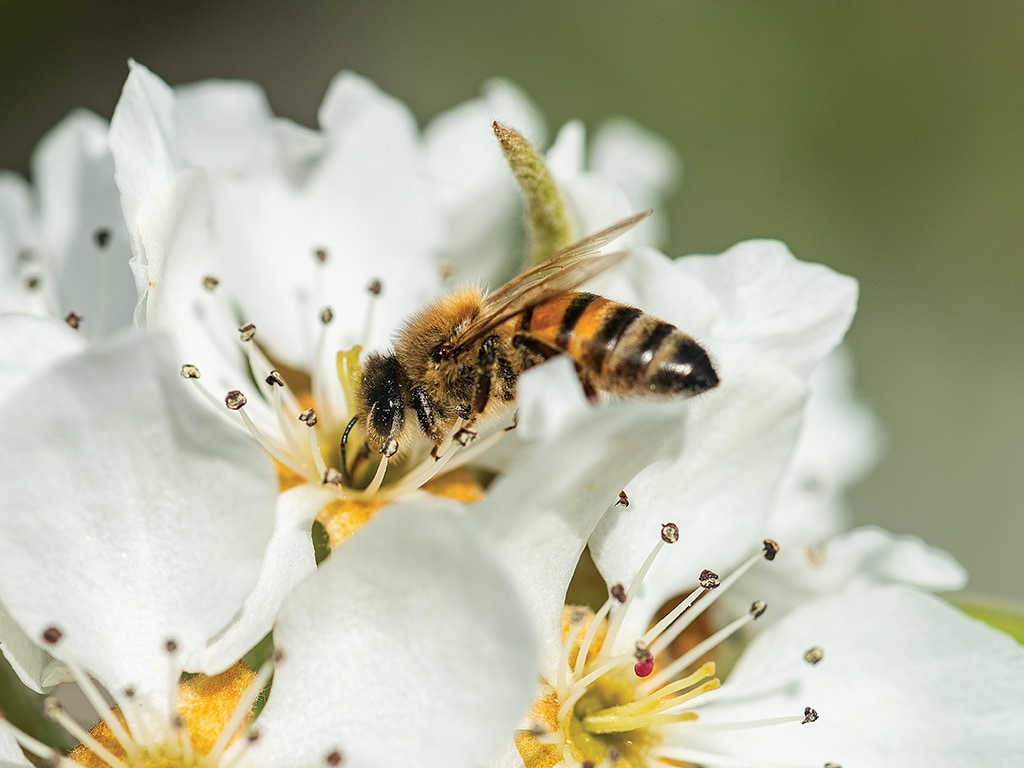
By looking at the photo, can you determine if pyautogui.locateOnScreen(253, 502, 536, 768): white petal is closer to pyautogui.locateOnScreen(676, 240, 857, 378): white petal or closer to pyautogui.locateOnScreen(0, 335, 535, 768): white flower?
pyautogui.locateOnScreen(0, 335, 535, 768): white flower

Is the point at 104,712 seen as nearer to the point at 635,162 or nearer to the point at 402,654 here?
the point at 402,654

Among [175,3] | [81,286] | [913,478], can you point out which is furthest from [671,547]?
[175,3]

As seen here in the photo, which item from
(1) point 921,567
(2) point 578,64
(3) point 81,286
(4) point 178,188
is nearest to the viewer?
(4) point 178,188

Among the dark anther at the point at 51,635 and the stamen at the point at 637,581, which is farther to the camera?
the stamen at the point at 637,581

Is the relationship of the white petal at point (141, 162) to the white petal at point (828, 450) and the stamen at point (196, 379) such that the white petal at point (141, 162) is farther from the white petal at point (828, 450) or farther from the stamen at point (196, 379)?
the white petal at point (828, 450)

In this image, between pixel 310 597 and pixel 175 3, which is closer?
pixel 310 597

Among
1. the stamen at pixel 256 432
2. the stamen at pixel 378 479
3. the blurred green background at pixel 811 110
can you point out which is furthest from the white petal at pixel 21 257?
the blurred green background at pixel 811 110

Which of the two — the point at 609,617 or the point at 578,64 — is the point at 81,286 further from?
the point at 578,64
